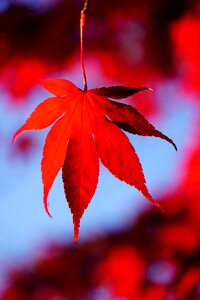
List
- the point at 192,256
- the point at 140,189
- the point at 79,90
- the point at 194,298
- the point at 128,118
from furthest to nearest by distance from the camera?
the point at 192,256 < the point at 194,298 < the point at 79,90 < the point at 128,118 < the point at 140,189

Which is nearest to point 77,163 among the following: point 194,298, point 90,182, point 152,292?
point 90,182

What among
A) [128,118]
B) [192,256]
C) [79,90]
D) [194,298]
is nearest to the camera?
[128,118]

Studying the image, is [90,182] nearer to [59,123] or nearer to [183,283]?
[59,123]

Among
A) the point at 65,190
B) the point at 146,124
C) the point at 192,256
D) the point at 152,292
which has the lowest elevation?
the point at 152,292

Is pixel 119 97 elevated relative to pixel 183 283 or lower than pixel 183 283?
elevated

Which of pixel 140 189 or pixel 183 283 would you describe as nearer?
pixel 140 189

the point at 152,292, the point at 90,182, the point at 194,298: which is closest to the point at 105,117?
the point at 90,182

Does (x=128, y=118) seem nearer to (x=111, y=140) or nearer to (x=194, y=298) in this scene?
(x=111, y=140)

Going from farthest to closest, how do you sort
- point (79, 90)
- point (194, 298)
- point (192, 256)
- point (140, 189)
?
point (192, 256) < point (194, 298) < point (79, 90) < point (140, 189)

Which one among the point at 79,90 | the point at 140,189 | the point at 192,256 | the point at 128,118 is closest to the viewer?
the point at 140,189
